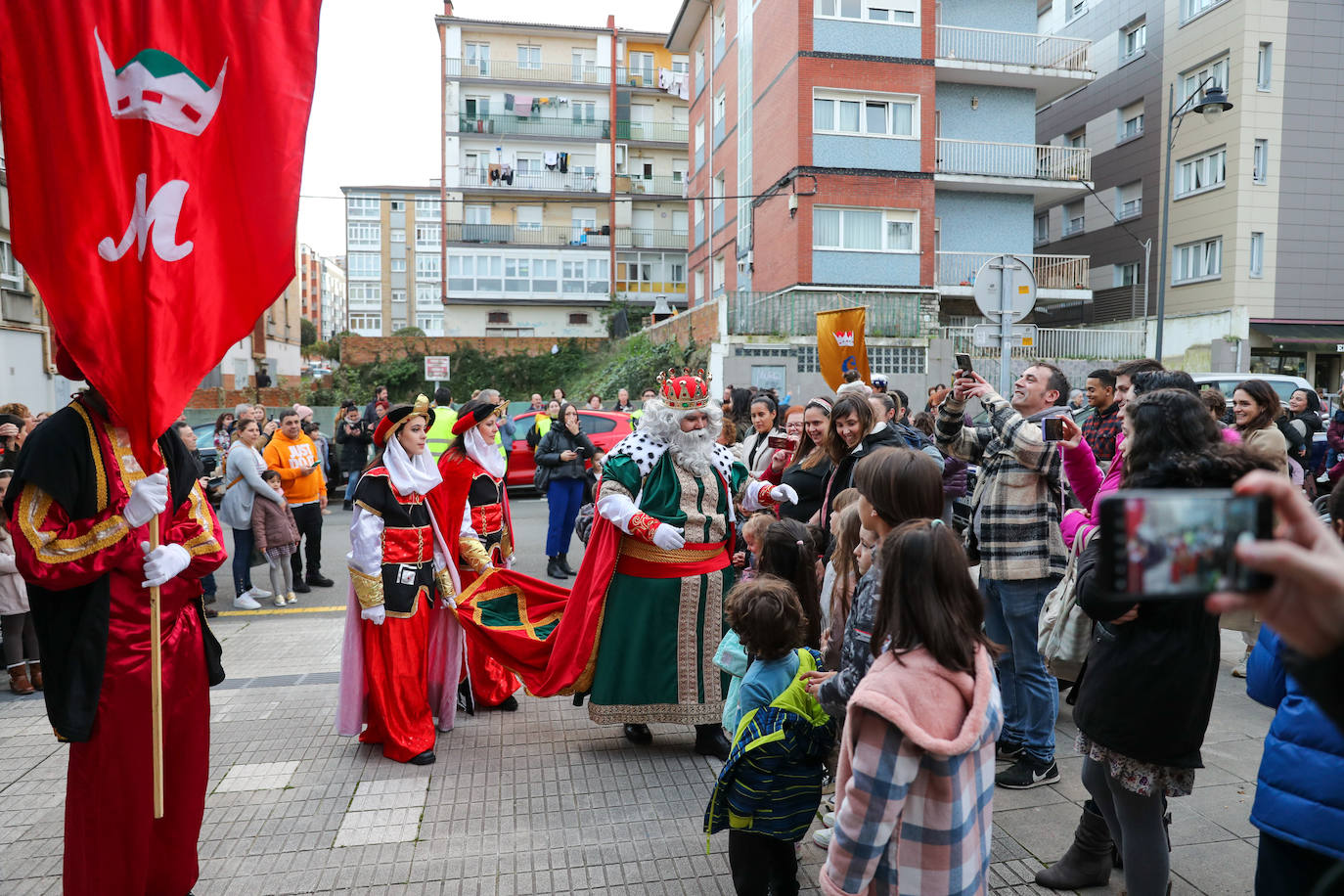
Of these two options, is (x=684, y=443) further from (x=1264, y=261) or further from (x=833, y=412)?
(x=1264, y=261)

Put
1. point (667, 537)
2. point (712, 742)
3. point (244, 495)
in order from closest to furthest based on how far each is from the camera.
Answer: point (667, 537), point (712, 742), point (244, 495)

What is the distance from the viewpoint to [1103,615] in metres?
2.51

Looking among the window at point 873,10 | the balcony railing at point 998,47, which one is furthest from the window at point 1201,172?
the window at point 873,10

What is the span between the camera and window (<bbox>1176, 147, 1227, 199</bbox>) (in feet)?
78.1

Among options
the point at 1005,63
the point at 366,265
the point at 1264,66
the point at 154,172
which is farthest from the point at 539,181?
the point at 154,172

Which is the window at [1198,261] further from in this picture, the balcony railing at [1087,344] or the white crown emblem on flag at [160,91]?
the white crown emblem on flag at [160,91]

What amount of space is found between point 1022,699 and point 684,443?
2143 millimetres

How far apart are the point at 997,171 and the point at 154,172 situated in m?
24.7

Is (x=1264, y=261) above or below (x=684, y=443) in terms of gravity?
above

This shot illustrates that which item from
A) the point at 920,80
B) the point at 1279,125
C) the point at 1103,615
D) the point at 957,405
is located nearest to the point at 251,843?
the point at 1103,615

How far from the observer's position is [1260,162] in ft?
76.5

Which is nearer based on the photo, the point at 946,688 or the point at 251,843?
the point at 946,688

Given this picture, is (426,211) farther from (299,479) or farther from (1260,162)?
(299,479)

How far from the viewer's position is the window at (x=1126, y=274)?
2689 centimetres
